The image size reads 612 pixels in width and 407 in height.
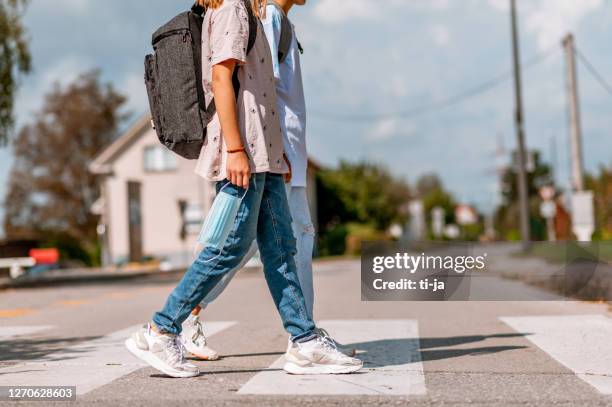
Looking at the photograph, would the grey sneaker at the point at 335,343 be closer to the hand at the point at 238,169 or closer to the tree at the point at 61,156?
the hand at the point at 238,169

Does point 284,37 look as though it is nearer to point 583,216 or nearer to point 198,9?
point 198,9

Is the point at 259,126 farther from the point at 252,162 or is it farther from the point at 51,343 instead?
the point at 51,343

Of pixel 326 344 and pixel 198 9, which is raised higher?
pixel 198 9

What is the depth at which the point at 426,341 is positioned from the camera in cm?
546

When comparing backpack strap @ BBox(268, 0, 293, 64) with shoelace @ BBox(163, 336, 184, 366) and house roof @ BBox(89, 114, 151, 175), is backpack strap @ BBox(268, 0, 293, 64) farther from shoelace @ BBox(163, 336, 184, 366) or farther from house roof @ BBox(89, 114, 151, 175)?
house roof @ BBox(89, 114, 151, 175)

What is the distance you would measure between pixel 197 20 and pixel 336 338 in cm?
245

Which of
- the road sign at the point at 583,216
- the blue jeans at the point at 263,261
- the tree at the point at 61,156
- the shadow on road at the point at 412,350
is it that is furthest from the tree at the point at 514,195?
the blue jeans at the point at 263,261

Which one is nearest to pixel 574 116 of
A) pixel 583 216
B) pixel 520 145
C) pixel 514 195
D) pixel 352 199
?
pixel 520 145

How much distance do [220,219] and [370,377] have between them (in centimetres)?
101

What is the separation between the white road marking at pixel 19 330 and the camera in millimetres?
6627

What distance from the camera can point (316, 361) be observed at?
399 cm

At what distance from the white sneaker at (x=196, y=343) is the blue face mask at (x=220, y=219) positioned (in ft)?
2.86

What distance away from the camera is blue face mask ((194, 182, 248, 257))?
3959 millimetres

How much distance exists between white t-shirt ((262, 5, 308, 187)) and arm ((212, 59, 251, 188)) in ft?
1.60
